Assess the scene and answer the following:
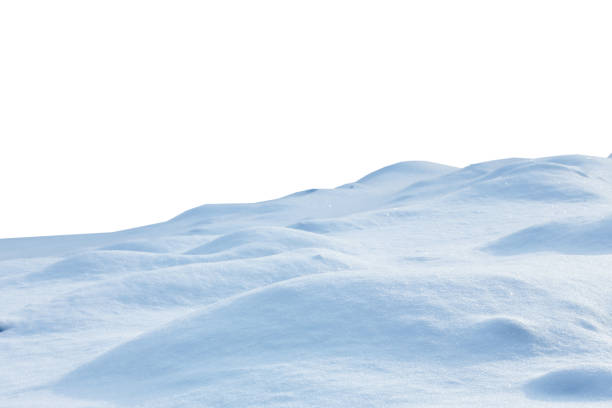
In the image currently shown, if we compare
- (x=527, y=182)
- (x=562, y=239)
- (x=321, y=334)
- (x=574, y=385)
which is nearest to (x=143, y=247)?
(x=562, y=239)

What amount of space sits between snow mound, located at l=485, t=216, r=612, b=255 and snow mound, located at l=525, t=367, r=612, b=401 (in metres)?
3.54

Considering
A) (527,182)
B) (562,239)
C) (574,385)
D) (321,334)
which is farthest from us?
(527,182)

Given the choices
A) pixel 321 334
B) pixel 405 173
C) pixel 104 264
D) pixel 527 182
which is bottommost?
pixel 321 334

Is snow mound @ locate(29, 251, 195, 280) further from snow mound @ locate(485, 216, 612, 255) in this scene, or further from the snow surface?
snow mound @ locate(485, 216, 612, 255)

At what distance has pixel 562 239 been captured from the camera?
7.04m

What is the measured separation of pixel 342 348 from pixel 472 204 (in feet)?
22.8

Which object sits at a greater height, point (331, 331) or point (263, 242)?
point (263, 242)

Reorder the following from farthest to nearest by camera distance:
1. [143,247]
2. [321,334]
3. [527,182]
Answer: [527,182]
[143,247]
[321,334]

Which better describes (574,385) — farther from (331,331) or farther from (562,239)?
(562,239)

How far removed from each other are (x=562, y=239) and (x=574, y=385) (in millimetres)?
4179

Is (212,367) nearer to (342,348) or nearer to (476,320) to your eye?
(342,348)

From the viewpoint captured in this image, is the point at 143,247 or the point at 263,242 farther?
the point at 143,247

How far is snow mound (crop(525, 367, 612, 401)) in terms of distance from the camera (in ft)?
9.97

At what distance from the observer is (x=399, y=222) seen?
9.77 metres
